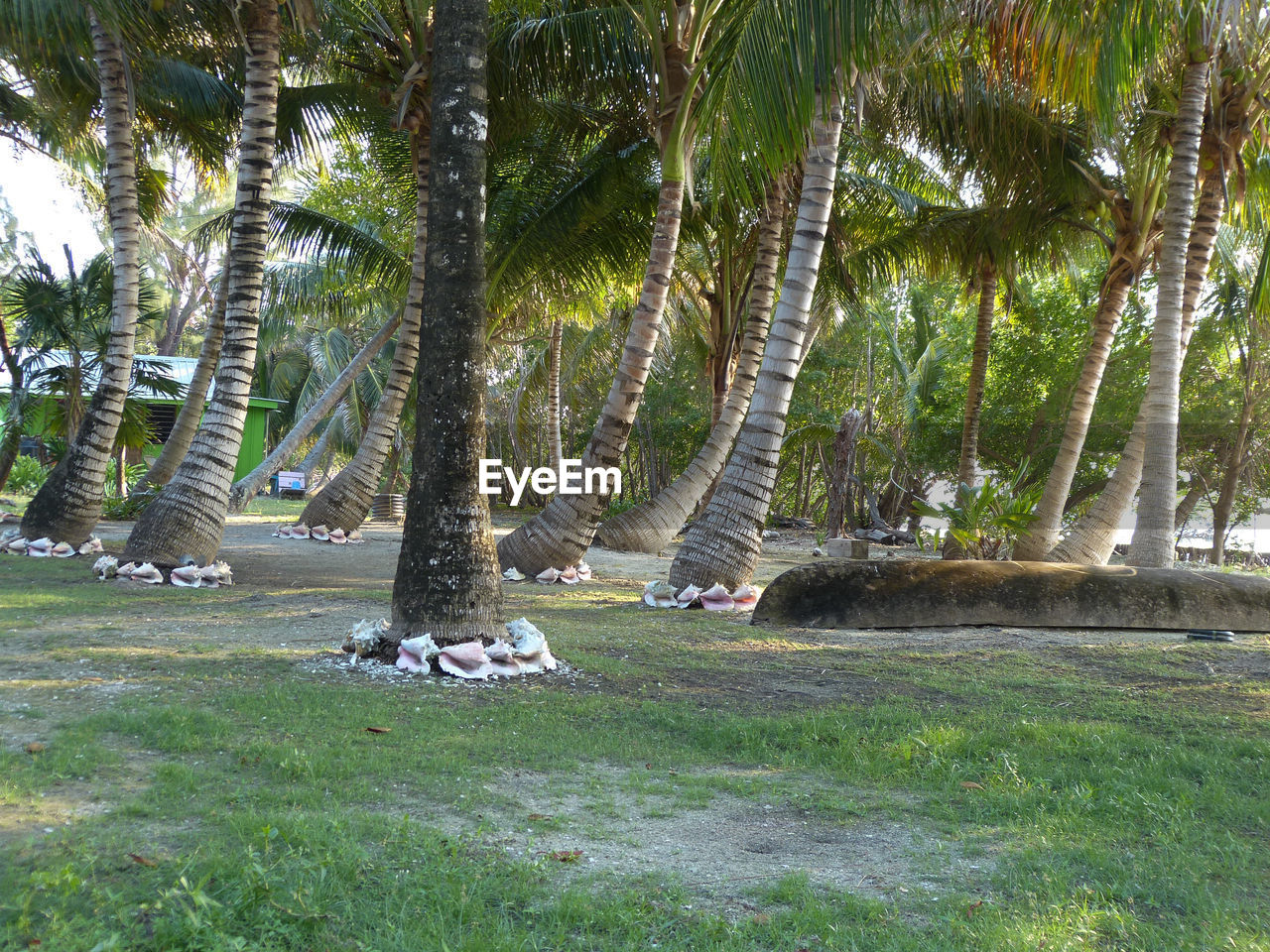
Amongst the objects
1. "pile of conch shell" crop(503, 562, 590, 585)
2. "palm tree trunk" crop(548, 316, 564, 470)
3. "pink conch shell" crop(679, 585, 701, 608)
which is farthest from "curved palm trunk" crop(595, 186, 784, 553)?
"palm tree trunk" crop(548, 316, 564, 470)

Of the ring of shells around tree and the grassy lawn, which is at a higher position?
the ring of shells around tree

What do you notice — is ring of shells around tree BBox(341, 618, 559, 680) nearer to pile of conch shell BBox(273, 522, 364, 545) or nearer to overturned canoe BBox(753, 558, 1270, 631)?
overturned canoe BBox(753, 558, 1270, 631)

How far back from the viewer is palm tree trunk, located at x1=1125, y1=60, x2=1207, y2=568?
9625 millimetres

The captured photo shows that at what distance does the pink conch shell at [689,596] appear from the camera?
9.65m

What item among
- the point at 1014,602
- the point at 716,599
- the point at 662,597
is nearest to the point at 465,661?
the point at 662,597

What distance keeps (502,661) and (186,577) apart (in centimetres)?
508

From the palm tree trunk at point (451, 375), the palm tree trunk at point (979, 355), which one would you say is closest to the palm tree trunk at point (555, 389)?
the palm tree trunk at point (979, 355)

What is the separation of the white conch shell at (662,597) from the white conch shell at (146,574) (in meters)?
4.95

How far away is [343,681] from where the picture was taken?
586 centimetres

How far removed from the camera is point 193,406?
45.1 feet

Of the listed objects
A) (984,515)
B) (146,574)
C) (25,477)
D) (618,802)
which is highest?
(984,515)

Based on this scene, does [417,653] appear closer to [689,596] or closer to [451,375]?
[451,375]

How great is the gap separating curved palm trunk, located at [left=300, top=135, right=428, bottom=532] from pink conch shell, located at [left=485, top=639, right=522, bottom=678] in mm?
7112

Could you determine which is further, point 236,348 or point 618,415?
point 618,415
